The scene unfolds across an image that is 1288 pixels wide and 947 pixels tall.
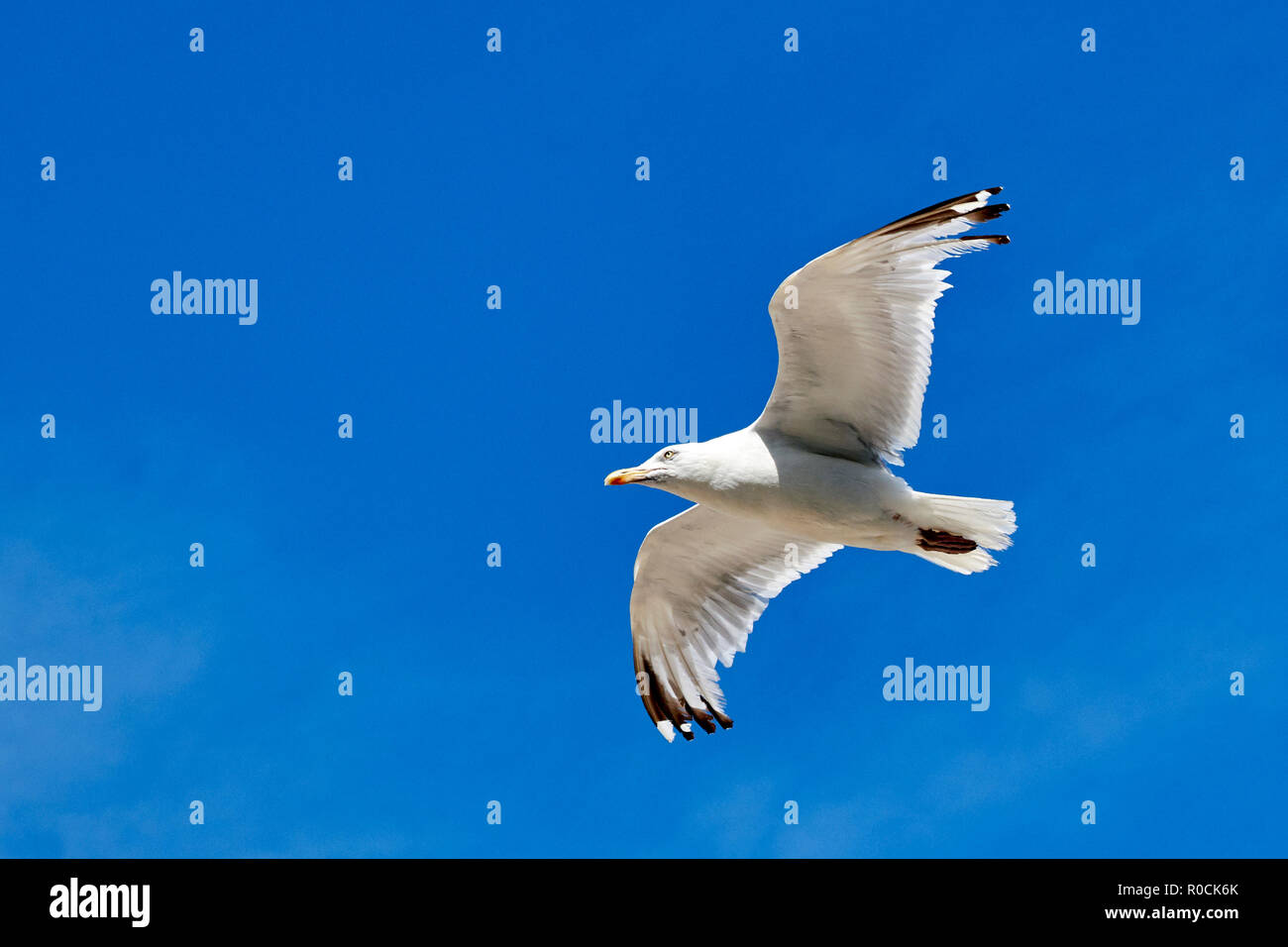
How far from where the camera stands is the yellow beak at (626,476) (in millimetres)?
8352

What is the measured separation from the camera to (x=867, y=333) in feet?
26.0

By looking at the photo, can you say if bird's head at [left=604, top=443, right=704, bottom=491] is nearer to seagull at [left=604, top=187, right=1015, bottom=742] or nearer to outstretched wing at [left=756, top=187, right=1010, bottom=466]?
seagull at [left=604, top=187, right=1015, bottom=742]

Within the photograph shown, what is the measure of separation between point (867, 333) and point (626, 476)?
1684 millimetres

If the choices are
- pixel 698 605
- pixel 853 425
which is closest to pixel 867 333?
pixel 853 425

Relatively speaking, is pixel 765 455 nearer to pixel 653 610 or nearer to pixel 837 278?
pixel 837 278

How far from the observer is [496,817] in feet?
35.1

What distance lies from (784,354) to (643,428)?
129 inches

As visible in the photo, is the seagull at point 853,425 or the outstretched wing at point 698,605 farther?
the outstretched wing at point 698,605

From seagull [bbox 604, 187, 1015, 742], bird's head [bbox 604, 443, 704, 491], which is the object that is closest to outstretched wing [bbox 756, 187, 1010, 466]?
seagull [bbox 604, 187, 1015, 742]

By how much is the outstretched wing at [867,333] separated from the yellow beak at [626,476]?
2.56 ft

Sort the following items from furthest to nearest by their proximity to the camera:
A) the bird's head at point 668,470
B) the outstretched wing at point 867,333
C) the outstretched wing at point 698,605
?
the outstretched wing at point 698,605
the bird's head at point 668,470
the outstretched wing at point 867,333

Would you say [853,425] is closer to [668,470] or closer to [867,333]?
[867,333]

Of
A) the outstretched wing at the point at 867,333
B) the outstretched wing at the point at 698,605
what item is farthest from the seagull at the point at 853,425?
the outstretched wing at the point at 698,605

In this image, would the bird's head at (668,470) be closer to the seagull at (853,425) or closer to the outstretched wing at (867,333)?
the seagull at (853,425)
